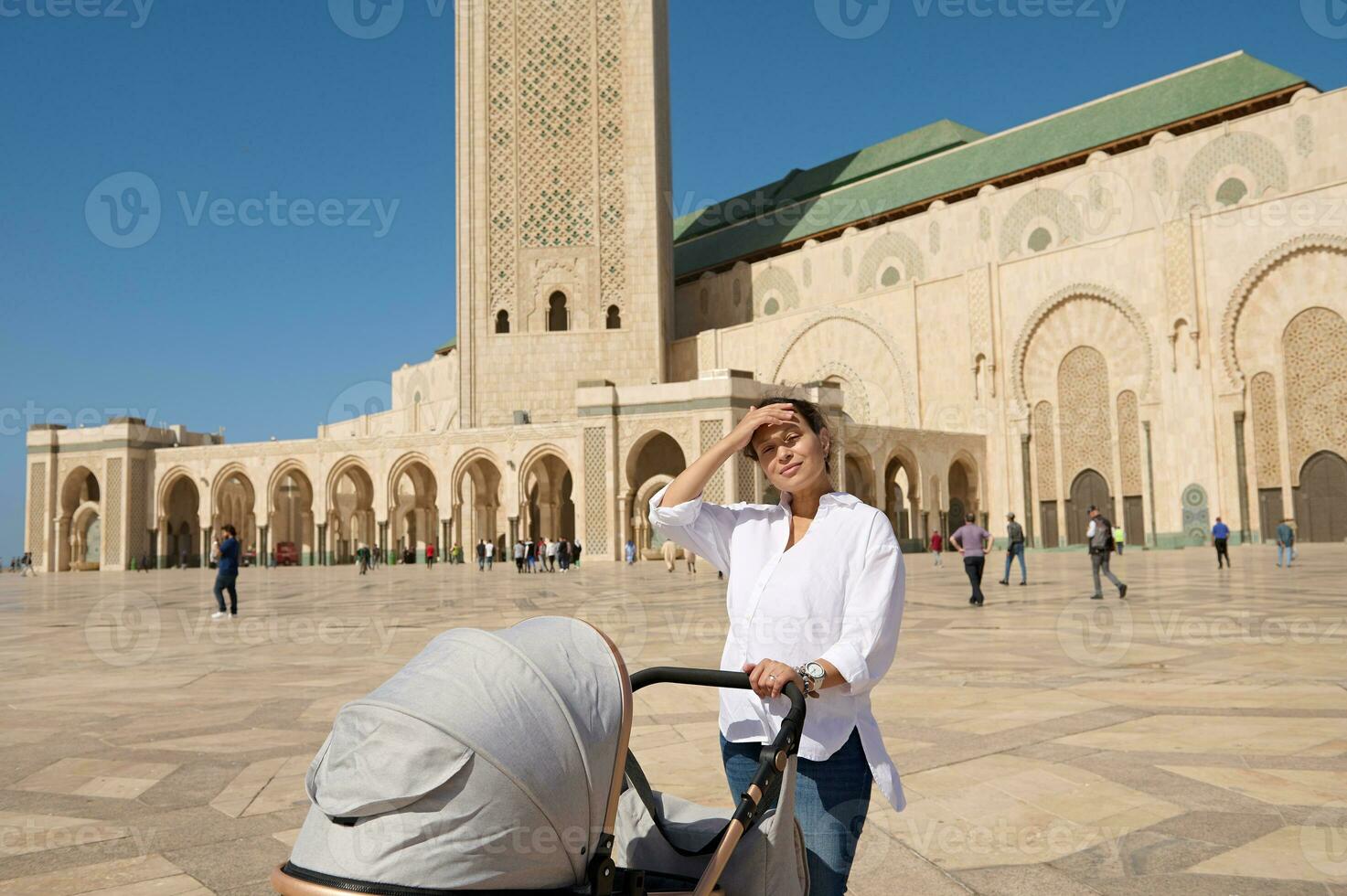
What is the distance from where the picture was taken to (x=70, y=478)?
117 ft

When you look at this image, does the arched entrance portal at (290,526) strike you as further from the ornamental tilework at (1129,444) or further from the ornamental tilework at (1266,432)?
the ornamental tilework at (1266,432)

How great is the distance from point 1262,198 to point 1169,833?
27.7 m

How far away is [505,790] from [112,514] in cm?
3791

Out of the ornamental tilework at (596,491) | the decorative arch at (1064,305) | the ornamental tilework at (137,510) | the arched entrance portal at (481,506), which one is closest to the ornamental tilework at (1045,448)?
the decorative arch at (1064,305)

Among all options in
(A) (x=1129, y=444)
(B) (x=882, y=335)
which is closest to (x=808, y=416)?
(A) (x=1129, y=444)

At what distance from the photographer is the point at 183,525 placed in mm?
38438

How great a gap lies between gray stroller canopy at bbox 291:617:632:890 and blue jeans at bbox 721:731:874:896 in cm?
46

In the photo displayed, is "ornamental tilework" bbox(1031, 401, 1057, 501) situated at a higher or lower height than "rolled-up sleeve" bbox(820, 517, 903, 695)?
higher

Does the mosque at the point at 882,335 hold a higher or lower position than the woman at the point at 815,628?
higher

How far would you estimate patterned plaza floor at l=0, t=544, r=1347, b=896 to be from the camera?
260 cm

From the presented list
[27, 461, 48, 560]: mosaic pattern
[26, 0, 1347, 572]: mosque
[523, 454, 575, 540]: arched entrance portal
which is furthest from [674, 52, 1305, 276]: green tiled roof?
[27, 461, 48, 560]: mosaic pattern

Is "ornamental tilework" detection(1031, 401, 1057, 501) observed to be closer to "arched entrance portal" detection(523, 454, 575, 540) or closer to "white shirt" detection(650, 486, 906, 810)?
"arched entrance portal" detection(523, 454, 575, 540)

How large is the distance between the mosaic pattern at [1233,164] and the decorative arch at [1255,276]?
2.79 meters

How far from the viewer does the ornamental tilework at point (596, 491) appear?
2880 centimetres
